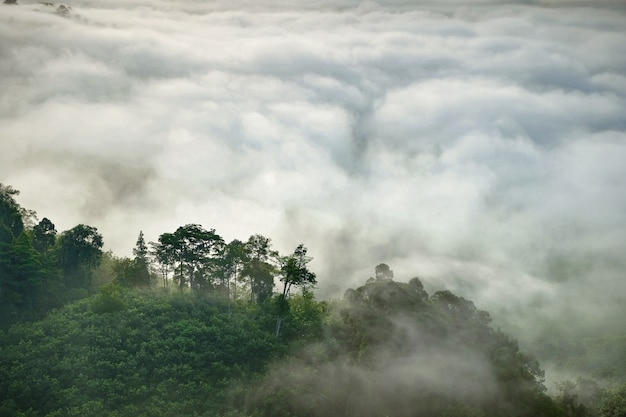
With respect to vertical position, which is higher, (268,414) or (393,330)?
(393,330)

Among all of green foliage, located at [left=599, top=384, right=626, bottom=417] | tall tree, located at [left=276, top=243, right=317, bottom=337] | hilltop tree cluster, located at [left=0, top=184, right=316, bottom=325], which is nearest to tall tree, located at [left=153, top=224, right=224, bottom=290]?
hilltop tree cluster, located at [left=0, top=184, right=316, bottom=325]

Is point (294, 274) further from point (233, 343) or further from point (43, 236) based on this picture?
point (43, 236)

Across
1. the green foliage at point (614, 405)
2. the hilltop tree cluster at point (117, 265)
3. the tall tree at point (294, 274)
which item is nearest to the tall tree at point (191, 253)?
the hilltop tree cluster at point (117, 265)

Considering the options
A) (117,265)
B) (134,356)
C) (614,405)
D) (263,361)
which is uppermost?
(117,265)

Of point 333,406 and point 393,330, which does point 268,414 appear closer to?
point 333,406

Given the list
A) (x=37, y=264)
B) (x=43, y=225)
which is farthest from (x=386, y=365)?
(x=43, y=225)

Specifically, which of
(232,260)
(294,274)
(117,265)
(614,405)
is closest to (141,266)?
(117,265)

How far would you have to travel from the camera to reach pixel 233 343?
188 ft

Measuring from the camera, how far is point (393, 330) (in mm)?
56500

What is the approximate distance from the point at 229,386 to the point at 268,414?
4.81 m

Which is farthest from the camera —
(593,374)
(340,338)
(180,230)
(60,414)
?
(593,374)

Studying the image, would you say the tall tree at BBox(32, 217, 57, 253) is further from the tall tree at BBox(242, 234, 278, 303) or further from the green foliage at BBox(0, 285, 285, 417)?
the tall tree at BBox(242, 234, 278, 303)

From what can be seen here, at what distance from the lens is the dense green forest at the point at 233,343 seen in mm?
48719

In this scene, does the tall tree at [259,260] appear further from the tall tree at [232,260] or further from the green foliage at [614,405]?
the green foliage at [614,405]
